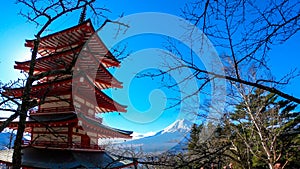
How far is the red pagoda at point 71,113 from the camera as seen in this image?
8.45 m

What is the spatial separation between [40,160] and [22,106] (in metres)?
6.02

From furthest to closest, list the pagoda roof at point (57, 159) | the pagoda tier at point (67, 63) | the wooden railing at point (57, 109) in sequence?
1. the pagoda tier at point (67, 63)
2. the wooden railing at point (57, 109)
3. the pagoda roof at point (57, 159)

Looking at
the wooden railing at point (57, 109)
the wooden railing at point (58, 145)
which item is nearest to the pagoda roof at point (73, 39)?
the wooden railing at point (57, 109)

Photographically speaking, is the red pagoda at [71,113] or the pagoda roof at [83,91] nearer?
the red pagoda at [71,113]

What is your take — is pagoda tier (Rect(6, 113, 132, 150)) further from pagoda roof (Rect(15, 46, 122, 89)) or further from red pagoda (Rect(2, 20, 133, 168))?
pagoda roof (Rect(15, 46, 122, 89))

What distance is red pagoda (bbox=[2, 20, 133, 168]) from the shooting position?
845 cm

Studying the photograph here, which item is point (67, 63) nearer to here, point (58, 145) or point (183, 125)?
point (58, 145)

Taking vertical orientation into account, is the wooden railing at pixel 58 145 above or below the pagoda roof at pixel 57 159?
above

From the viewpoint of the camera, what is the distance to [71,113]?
9.62 m

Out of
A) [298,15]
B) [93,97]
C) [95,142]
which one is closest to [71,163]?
[95,142]

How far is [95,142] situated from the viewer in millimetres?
11117

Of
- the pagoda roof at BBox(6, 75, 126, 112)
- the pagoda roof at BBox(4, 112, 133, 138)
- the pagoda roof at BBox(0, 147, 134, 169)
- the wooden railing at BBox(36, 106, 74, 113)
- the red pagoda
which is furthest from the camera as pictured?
the wooden railing at BBox(36, 106, 74, 113)

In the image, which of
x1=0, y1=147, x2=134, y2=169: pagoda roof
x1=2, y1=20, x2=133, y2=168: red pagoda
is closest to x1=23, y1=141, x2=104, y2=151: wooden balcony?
x1=2, y1=20, x2=133, y2=168: red pagoda

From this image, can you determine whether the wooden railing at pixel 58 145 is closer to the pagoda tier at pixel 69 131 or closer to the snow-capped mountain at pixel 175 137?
the pagoda tier at pixel 69 131
